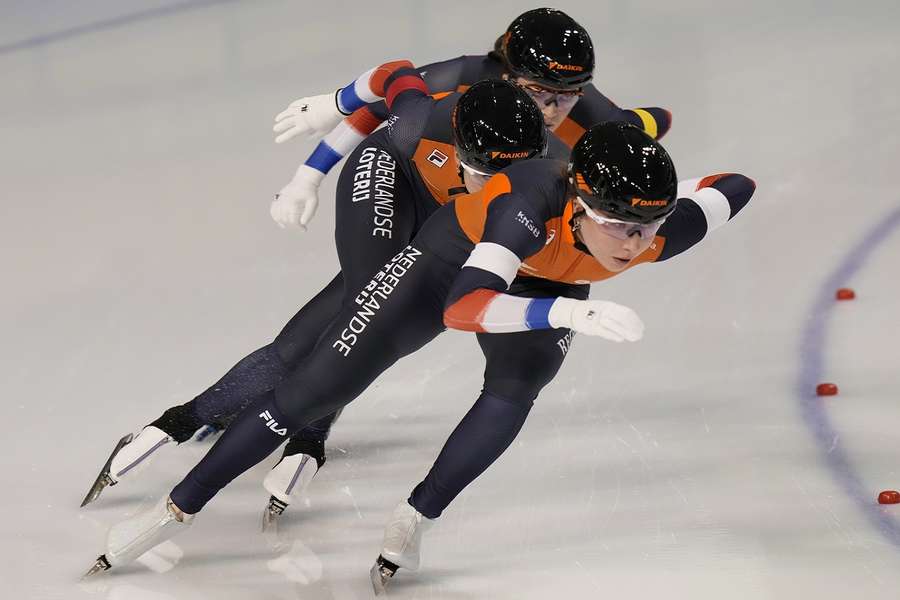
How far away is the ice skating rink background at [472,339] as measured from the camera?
379 centimetres

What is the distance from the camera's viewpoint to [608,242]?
3275 mm

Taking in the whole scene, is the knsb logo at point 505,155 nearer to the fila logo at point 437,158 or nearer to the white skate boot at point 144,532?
the fila logo at point 437,158

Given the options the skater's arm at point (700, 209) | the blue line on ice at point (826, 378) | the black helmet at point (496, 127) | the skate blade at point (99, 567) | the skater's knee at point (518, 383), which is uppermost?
the black helmet at point (496, 127)

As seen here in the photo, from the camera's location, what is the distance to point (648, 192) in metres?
3.15

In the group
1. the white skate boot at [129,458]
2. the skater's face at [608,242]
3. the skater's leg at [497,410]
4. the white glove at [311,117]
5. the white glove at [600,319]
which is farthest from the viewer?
the white glove at [311,117]

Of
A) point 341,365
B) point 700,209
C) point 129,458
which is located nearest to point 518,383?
point 341,365

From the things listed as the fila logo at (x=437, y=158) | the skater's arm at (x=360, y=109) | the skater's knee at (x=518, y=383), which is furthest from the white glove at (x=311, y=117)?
the skater's knee at (x=518, y=383)

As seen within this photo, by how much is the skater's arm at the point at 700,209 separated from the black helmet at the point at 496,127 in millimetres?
438

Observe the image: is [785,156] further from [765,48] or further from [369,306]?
[369,306]

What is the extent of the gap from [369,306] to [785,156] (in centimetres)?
356

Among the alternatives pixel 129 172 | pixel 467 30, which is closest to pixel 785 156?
pixel 467 30

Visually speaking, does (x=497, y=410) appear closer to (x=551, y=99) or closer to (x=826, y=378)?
(x=551, y=99)

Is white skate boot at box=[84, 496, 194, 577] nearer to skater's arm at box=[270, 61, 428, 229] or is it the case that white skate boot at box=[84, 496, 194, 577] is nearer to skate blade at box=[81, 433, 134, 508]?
skate blade at box=[81, 433, 134, 508]

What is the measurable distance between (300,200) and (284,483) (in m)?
0.96
